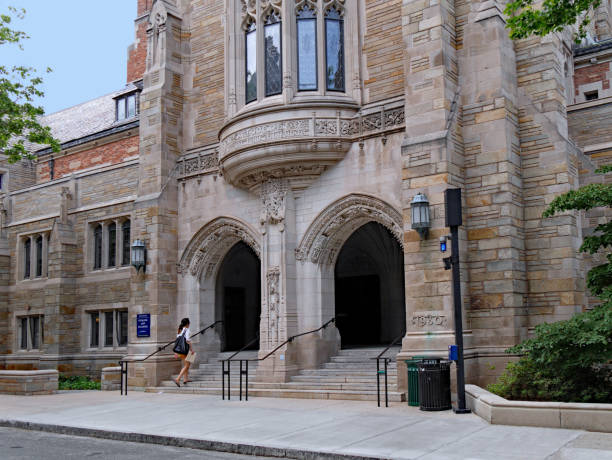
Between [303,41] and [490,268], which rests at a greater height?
[303,41]

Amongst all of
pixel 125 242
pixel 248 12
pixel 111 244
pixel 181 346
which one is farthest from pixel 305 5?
pixel 111 244

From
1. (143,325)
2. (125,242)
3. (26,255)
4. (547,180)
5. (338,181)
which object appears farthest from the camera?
(26,255)

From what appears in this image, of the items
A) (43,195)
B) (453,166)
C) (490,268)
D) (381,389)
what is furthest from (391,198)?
(43,195)

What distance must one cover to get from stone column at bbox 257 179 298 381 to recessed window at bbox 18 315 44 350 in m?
12.2

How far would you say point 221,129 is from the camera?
1788cm

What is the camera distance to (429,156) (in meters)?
13.9

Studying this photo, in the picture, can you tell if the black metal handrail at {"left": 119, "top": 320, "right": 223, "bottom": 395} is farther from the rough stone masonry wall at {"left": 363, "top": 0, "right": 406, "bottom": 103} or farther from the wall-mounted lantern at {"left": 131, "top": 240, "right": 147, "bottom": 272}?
the rough stone masonry wall at {"left": 363, "top": 0, "right": 406, "bottom": 103}

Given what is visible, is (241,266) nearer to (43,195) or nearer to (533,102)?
(43,195)

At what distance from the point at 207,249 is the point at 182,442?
943 centimetres

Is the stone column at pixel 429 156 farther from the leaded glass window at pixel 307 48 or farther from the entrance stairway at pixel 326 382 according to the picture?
the leaded glass window at pixel 307 48

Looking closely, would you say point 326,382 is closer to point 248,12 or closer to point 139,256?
point 139,256

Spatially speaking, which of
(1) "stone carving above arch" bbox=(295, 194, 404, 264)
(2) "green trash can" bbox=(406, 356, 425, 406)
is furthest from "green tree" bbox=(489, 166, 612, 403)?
(1) "stone carving above arch" bbox=(295, 194, 404, 264)

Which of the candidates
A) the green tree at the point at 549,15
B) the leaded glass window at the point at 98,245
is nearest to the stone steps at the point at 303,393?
the green tree at the point at 549,15

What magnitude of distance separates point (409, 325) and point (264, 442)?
17.4 ft
